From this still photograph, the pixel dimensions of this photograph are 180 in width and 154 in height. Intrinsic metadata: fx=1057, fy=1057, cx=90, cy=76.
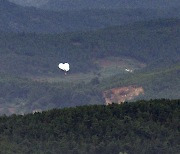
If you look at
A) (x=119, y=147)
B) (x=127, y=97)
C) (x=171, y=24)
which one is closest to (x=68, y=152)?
(x=119, y=147)

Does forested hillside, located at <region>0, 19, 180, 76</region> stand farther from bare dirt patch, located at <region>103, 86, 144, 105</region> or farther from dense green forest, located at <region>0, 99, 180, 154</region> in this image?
dense green forest, located at <region>0, 99, 180, 154</region>

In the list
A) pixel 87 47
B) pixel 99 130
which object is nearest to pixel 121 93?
pixel 87 47

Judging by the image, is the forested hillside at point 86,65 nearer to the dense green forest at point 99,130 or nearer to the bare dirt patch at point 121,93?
the bare dirt patch at point 121,93

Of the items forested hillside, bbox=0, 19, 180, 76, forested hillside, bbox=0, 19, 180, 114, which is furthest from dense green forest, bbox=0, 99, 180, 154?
forested hillside, bbox=0, 19, 180, 76

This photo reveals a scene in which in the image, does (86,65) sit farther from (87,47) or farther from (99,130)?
(99,130)

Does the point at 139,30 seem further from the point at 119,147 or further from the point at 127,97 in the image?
the point at 119,147
